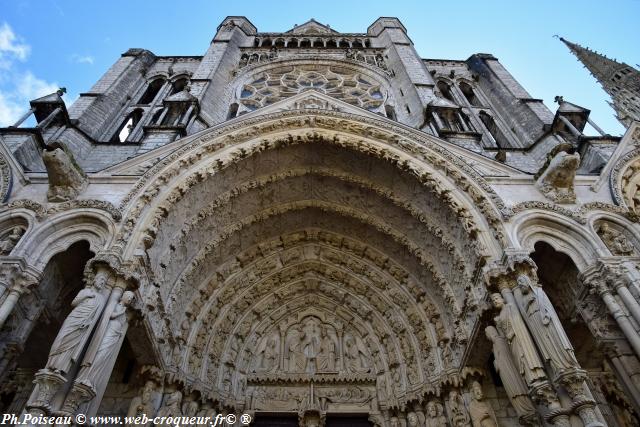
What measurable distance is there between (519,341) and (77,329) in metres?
5.05

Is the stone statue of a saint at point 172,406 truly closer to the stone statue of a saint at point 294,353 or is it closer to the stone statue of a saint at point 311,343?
the stone statue of a saint at point 294,353

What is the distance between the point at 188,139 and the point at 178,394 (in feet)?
14.4

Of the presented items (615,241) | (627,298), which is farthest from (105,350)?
(615,241)

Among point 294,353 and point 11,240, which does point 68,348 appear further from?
point 294,353

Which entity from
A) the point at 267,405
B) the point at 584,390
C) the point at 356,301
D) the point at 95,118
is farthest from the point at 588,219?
the point at 95,118

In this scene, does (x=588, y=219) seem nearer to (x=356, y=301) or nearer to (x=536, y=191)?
(x=536, y=191)

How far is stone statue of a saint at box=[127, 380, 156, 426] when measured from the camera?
5.96 metres

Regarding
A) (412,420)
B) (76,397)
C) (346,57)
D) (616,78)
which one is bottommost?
(76,397)

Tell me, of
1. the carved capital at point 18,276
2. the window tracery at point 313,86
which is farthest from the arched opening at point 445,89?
the carved capital at point 18,276

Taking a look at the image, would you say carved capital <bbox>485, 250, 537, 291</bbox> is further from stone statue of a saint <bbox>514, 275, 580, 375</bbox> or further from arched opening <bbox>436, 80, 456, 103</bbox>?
arched opening <bbox>436, 80, 456, 103</bbox>

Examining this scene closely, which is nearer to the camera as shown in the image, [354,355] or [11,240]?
[11,240]

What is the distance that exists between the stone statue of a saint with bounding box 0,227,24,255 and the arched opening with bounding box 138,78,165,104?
28.8 feet

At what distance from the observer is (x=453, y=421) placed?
635cm

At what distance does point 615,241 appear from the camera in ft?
21.0
